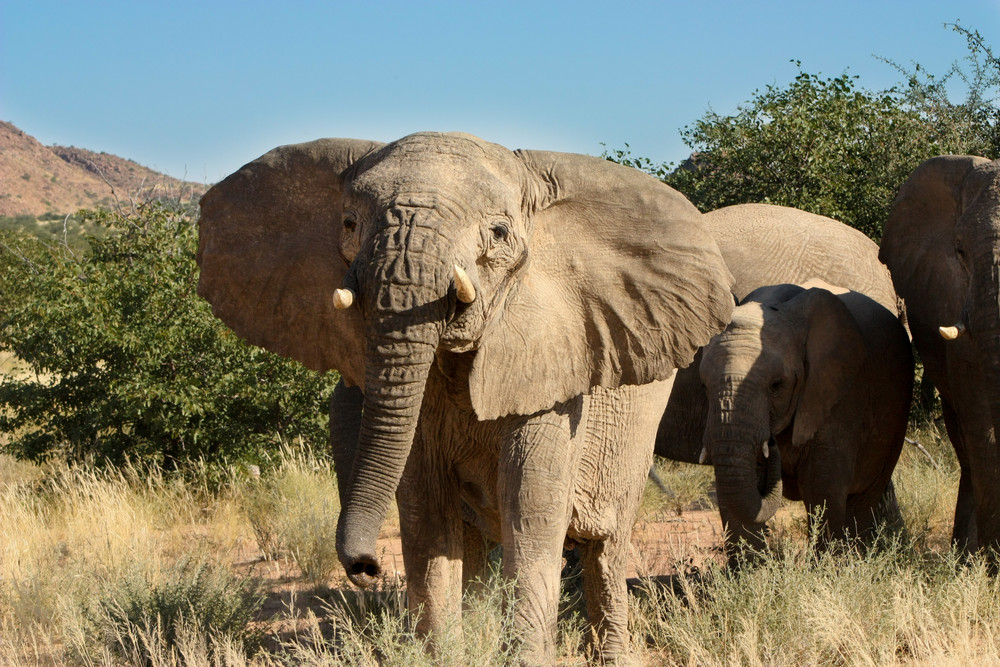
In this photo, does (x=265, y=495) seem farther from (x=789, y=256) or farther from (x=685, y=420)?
(x=789, y=256)

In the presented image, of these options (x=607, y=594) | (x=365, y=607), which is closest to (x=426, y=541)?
(x=607, y=594)

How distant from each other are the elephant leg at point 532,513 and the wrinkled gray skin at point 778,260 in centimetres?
333

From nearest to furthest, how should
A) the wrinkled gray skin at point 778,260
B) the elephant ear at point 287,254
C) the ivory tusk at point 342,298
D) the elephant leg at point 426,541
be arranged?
the ivory tusk at point 342,298 → the elephant ear at point 287,254 → the elephant leg at point 426,541 → the wrinkled gray skin at point 778,260

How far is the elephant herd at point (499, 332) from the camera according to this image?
3438 millimetres

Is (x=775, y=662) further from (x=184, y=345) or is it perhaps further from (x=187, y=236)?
(x=187, y=236)

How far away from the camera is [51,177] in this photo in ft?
228

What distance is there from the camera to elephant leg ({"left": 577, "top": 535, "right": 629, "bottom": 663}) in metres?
4.80

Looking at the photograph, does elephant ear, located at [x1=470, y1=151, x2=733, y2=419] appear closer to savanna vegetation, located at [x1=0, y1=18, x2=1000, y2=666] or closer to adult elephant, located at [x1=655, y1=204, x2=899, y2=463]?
savanna vegetation, located at [x1=0, y1=18, x2=1000, y2=666]

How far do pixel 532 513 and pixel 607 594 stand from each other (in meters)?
1.10

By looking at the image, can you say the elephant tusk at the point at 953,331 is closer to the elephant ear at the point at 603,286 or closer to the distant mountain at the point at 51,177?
the elephant ear at the point at 603,286

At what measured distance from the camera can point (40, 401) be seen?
9500 mm

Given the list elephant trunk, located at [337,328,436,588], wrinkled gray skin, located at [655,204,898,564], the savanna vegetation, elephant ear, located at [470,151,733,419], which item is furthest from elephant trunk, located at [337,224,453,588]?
wrinkled gray skin, located at [655,204,898,564]

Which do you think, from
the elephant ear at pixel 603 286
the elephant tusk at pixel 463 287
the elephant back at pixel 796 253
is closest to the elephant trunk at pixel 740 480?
the elephant ear at pixel 603 286

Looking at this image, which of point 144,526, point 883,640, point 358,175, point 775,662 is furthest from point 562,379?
point 144,526
